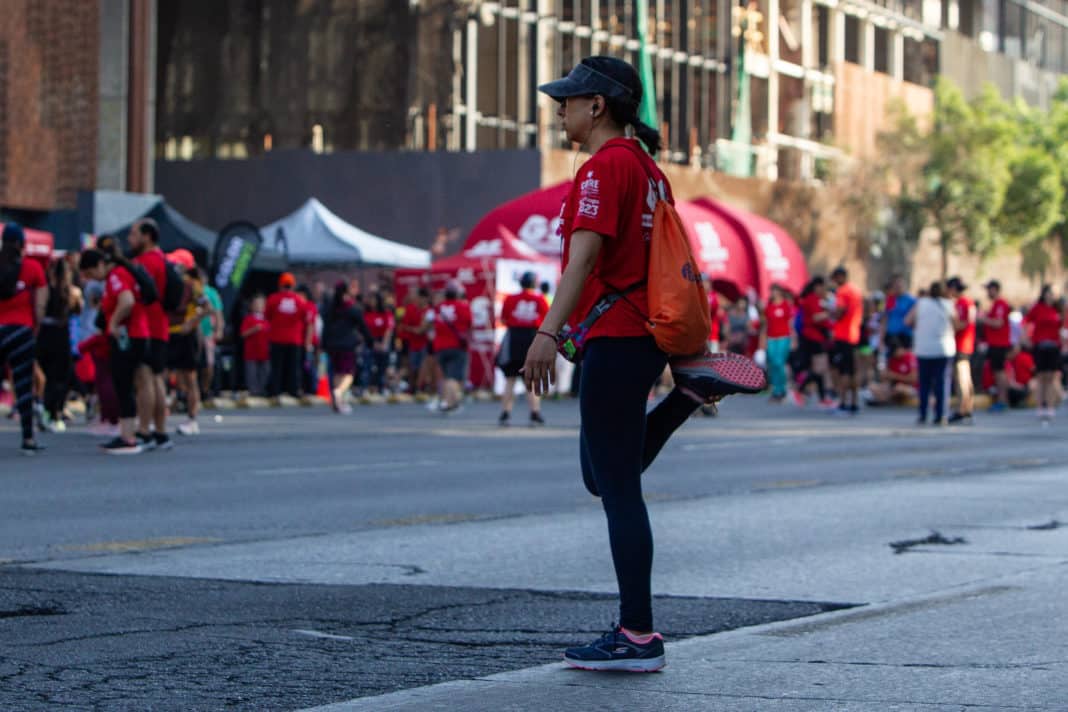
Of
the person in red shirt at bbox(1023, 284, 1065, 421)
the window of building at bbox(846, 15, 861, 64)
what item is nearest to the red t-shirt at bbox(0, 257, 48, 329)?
the person in red shirt at bbox(1023, 284, 1065, 421)

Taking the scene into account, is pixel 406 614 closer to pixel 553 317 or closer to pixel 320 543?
pixel 553 317

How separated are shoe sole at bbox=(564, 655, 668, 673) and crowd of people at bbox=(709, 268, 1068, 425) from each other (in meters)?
18.9

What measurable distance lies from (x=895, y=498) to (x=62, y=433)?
9419mm

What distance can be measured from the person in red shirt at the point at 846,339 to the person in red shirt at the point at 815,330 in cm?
91

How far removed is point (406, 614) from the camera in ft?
24.3

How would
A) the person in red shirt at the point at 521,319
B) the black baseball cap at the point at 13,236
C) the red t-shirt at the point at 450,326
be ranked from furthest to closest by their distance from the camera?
the red t-shirt at the point at 450,326 → the person in red shirt at the point at 521,319 → the black baseball cap at the point at 13,236

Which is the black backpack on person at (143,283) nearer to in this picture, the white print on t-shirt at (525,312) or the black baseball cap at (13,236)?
the black baseball cap at (13,236)

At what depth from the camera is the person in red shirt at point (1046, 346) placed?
27094 millimetres

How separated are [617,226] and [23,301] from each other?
10.5 metres

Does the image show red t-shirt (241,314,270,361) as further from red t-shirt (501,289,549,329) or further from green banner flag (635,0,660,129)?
green banner flag (635,0,660,129)

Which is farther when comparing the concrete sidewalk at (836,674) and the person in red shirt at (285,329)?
the person in red shirt at (285,329)

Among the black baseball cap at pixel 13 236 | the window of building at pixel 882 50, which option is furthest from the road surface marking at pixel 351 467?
the window of building at pixel 882 50

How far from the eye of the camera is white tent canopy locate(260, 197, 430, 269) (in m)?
32.0

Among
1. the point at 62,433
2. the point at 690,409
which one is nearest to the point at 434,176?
the point at 62,433
